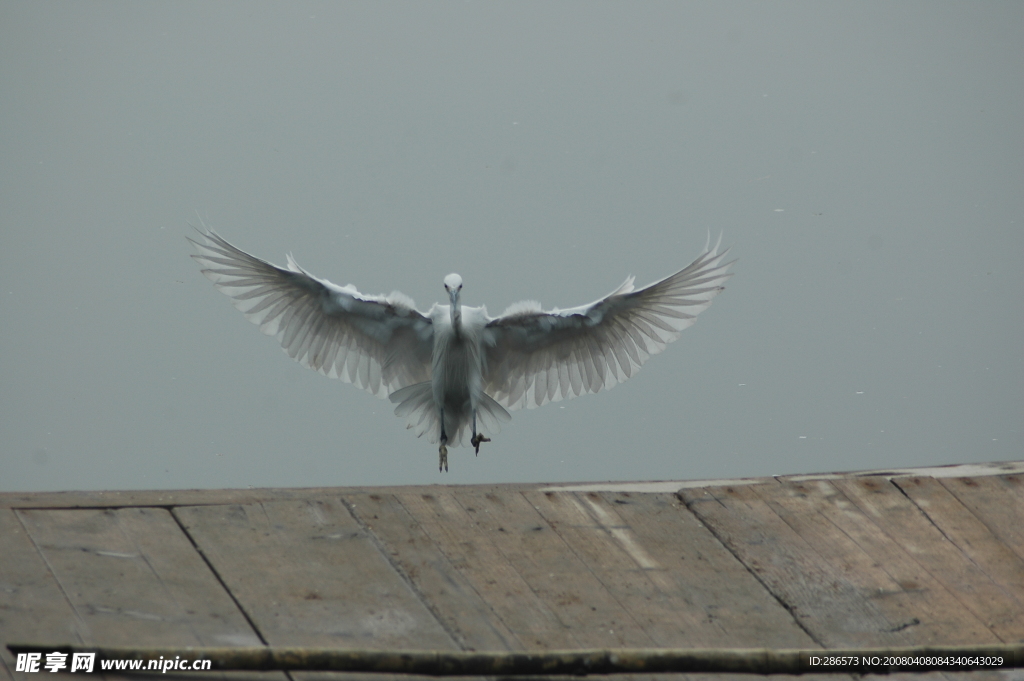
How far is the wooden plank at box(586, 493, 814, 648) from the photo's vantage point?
2.62 metres

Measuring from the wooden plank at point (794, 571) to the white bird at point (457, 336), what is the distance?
960 millimetres

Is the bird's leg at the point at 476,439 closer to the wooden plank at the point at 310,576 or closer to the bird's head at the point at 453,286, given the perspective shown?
the bird's head at the point at 453,286

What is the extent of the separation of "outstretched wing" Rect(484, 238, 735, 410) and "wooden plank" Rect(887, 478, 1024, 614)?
1084mm

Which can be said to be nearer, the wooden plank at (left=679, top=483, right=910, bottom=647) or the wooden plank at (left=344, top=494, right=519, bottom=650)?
the wooden plank at (left=344, top=494, right=519, bottom=650)

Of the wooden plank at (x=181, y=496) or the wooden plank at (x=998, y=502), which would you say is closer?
the wooden plank at (x=181, y=496)

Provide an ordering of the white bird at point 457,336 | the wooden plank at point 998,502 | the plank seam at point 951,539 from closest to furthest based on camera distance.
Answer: the plank seam at point 951,539 → the wooden plank at point 998,502 → the white bird at point 457,336

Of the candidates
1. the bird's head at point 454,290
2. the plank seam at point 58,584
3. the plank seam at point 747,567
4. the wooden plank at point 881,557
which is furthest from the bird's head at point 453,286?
the plank seam at point 58,584

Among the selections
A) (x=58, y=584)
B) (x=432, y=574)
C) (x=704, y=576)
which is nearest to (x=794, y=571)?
(x=704, y=576)

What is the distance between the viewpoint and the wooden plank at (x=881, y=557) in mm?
2686

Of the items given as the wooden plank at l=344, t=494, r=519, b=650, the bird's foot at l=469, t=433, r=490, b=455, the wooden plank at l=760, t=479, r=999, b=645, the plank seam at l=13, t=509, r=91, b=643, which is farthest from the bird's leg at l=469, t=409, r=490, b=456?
the plank seam at l=13, t=509, r=91, b=643

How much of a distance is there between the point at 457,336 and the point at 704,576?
1.50m

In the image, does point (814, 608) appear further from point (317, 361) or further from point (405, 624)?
point (317, 361)

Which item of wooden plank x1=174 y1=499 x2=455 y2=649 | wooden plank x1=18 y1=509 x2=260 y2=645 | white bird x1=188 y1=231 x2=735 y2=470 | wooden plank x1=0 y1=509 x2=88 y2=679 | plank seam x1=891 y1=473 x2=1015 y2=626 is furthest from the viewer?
white bird x1=188 y1=231 x2=735 y2=470

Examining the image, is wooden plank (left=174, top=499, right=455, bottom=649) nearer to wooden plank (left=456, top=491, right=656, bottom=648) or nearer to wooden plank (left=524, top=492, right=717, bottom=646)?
wooden plank (left=456, top=491, right=656, bottom=648)
